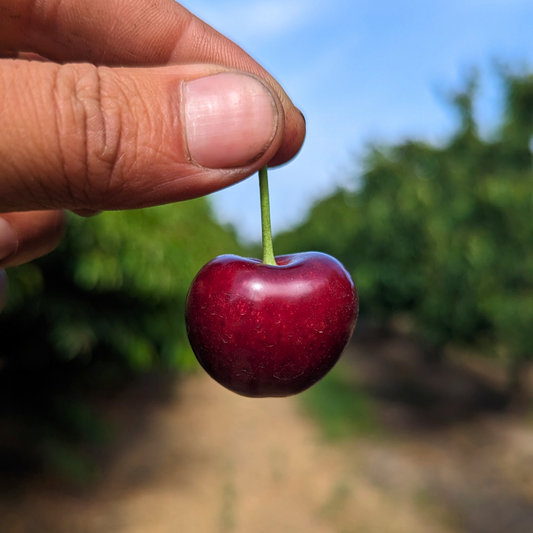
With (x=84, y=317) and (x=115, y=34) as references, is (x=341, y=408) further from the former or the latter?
(x=115, y=34)

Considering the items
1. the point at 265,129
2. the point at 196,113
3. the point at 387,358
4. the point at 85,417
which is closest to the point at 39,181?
the point at 196,113

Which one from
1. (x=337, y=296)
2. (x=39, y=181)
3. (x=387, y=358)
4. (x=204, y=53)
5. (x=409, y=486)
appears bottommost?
(x=387, y=358)

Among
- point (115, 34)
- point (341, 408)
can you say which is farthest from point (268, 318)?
point (341, 408)

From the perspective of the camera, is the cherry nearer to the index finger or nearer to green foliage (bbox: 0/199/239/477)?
the index finger

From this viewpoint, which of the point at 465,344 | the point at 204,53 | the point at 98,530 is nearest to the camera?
the point at 204,53

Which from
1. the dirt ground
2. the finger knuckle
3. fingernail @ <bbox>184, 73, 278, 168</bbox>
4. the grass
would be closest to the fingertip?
the finger knuckle

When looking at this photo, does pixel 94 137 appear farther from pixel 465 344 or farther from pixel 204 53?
pixel 465 344
